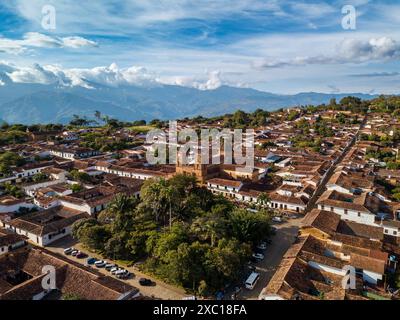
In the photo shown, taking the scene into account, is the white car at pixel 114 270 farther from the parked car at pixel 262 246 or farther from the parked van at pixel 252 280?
the parked car at pixel 262 246

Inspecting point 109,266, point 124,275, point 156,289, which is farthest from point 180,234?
point 109,266

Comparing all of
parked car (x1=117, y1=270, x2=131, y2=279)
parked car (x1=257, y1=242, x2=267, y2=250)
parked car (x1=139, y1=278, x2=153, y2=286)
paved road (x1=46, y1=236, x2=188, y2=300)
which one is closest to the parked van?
parked car (x1=257, y1=242, x2=267, y2=250)

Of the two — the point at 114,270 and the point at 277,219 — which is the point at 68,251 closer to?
the point at 114,270

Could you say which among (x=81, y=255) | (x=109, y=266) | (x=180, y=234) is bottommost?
(x=109, y=266)

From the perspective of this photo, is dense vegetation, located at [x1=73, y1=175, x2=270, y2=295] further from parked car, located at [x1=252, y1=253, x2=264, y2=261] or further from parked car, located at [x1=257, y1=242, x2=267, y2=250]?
parked car, located at [x1=252, y1=253, x2=264, y2=261]

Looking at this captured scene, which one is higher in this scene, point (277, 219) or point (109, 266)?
point (277, 219)
